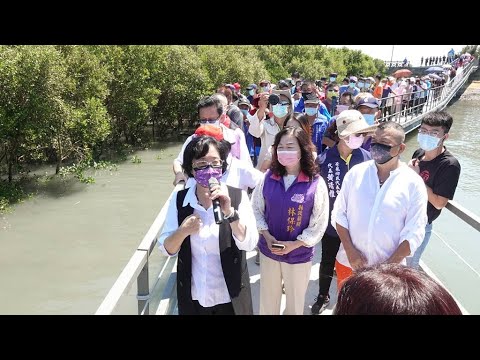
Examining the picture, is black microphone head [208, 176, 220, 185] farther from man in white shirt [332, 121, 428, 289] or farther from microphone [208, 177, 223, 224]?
man in white shirt [332, 121, 428, 289]

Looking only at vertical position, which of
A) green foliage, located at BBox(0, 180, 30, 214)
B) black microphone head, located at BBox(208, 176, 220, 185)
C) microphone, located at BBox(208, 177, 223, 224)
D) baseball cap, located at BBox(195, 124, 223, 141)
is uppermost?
baseball cap, located at BBox(195, 124, 223, 141)

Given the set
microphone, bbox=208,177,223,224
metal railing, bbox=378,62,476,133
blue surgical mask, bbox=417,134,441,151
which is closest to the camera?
microphone, bbox=208,177,223,224

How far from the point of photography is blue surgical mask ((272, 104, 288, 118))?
4.47 meters

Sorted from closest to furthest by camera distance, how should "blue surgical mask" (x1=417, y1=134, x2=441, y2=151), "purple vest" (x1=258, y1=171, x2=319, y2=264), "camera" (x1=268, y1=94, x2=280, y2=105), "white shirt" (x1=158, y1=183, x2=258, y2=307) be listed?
"white shirt" (x1=158, y1=183, x2=258, y2=307) → "purple vest" (x1=258, y1=171, x2=319, y2=264) → "blue surgical mask" (x1=417, y1=134, x2=441, y2=151) → "camera" (x1=268, y1=94, x2=280, y2=105)

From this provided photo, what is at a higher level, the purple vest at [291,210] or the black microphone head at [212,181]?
the black microphone head at [212,181]

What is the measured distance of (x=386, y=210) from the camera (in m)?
2.57

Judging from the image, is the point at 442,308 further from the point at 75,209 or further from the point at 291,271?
the point at 75,209

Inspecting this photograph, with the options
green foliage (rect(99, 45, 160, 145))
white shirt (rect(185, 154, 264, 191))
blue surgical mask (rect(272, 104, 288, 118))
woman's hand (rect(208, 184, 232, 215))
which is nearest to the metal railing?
blue surgical mask (rect(272, 104, 288, 118))

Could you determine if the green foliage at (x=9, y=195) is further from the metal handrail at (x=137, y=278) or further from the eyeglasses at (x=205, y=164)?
the eyeglasses at (x=205, y=164)

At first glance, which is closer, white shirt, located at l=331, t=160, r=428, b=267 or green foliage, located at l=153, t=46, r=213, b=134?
white shirt, located at l=331, t=160, r=428, b=267

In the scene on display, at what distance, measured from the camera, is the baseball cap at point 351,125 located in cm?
321

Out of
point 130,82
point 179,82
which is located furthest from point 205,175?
point 179,82

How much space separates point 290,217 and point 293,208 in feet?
0.22

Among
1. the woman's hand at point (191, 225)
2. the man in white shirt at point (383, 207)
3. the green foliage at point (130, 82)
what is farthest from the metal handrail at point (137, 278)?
the green foliage at point (130, 82)
